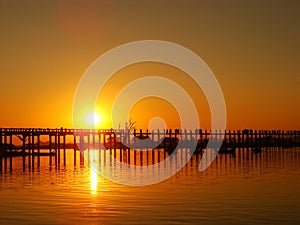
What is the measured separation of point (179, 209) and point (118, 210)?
7.89ft

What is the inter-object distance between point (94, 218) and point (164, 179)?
17530mm

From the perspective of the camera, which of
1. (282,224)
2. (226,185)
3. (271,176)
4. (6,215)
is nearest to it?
(282,224)

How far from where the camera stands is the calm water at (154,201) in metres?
22.8

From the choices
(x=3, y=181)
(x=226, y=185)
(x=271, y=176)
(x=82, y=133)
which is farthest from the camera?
(x=82, y=133)

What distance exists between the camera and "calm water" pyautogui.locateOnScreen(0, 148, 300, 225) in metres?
22.8

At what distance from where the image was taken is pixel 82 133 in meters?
73.0

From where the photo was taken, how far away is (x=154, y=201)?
27.9m

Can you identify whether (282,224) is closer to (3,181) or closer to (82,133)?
(3,181)

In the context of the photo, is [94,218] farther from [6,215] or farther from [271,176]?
[271,176]

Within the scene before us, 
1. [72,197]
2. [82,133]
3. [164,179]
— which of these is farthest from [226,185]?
[82,133]

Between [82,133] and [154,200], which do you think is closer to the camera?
[154,200]

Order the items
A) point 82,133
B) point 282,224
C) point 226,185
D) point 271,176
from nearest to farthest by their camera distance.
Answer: point 282,224 < point 226,185 < point 271,176 < point 82,133

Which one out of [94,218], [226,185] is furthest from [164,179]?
[94,218]

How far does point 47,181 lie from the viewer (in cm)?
3856
